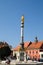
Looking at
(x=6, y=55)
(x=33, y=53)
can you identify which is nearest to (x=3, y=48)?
(x=6, y=55)

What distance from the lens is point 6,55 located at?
7494cm

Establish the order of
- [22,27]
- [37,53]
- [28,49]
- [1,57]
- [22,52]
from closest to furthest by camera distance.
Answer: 1. [22,52]
2. [22,27]
3. [1,57]
4. [37,53]
5. [28,49]

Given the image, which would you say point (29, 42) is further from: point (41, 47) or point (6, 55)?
point (6, 55)

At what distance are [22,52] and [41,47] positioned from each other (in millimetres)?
25844

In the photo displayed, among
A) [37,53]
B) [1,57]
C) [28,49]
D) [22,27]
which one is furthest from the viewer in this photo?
[28,49]

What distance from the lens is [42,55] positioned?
250 ft

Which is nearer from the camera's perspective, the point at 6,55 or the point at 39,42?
the point at 6,55

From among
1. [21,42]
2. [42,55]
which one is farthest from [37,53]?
[21,42]

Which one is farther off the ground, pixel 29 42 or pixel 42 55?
pixel 29 42

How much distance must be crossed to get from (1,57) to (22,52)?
62.4ft

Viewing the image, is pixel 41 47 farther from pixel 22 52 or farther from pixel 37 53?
pixel 22 52

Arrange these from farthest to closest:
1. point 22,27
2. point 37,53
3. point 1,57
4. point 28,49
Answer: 1. point 28,49
2. point 37,53
3. point 1,57
4. point 22,27

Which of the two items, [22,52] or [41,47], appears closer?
[22,52]

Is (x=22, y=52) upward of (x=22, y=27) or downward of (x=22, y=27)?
downward
